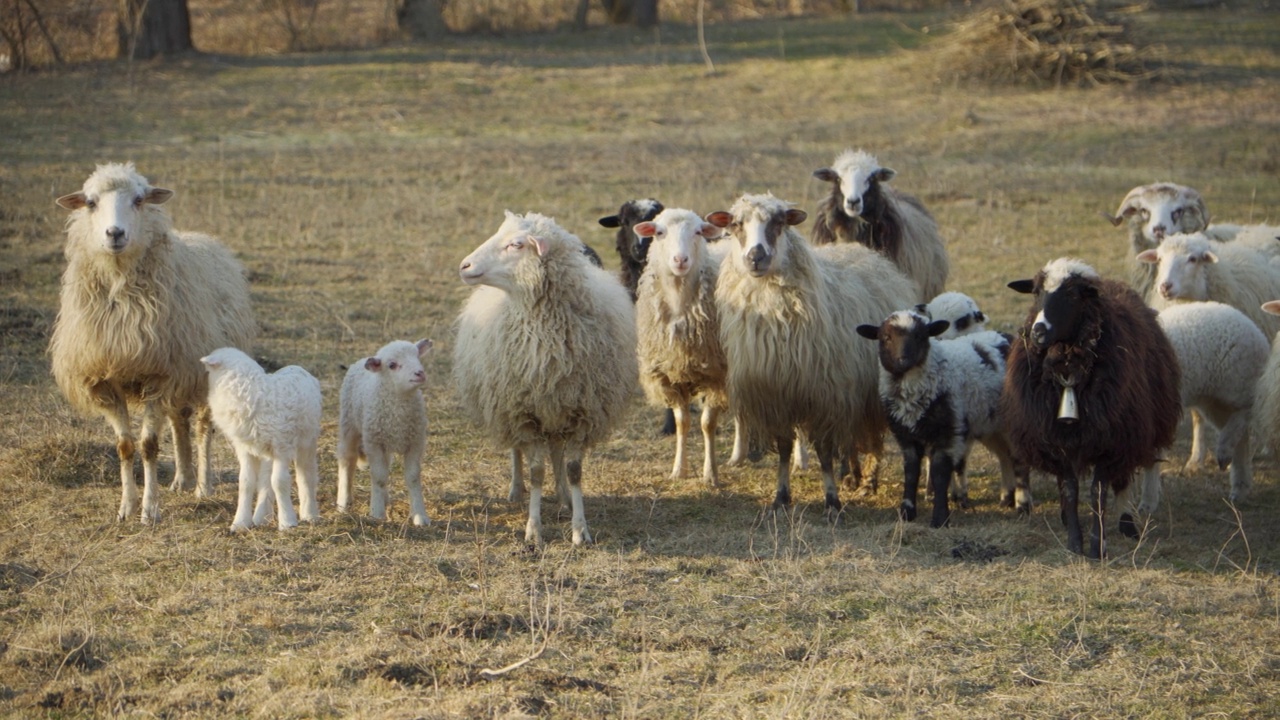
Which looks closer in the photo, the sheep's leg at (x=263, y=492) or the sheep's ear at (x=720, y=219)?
the sheep's leg at (x=263, y=492)

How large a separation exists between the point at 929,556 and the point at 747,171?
1167 cm

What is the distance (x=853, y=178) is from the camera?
32.5 feet

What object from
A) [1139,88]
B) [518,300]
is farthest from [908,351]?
[1139,88]

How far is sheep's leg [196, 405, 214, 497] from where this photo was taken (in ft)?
25.6

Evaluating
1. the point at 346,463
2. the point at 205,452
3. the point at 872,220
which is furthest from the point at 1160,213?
the point at 205,452

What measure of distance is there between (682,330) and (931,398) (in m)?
1.73

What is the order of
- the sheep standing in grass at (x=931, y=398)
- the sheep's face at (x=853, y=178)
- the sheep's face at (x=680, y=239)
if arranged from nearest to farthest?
the sheep standing in grass at (x=931, y=398)
the sheep's face at (x=680, y=239)
the sheep's face at (x=853, y=178)

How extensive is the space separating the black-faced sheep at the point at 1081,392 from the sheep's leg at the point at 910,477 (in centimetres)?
68

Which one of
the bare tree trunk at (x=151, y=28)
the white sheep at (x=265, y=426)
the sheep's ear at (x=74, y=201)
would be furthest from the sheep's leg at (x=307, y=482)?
the bare tree trunk at (x=151, y=28)

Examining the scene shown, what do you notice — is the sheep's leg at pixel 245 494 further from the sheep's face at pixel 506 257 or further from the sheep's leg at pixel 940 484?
the sheep's leg at pixel 940 484

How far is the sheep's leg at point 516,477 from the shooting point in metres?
8.02

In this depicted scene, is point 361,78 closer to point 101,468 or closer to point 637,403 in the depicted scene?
point 637,403

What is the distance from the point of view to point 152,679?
5.18 m

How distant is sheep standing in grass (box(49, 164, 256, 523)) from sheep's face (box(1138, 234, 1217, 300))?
6.28 meters
